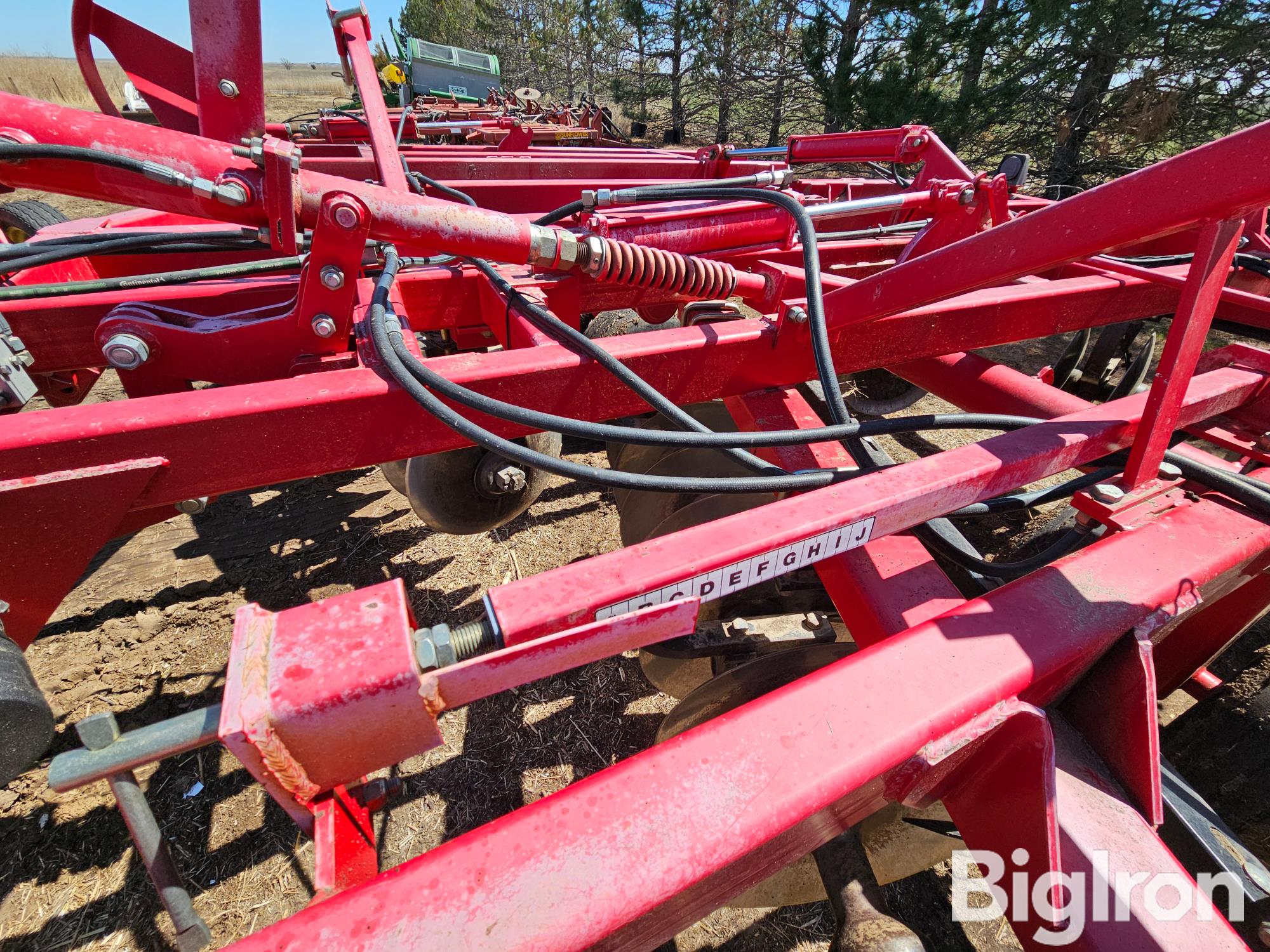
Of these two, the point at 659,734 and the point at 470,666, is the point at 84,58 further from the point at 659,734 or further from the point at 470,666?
the point at 659,734

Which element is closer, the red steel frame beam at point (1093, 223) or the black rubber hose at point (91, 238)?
the red steel frame beam at point (1093, 223)

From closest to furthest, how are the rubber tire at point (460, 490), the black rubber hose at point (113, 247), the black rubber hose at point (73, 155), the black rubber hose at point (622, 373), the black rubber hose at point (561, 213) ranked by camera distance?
the black rubber hose at point (73, 155)
the black rubber hose at point (622, 373)
the black rubber hose at point (113, 247)
the black rubber hose at point (561, 213)
the rubber tire at point (460, 490)

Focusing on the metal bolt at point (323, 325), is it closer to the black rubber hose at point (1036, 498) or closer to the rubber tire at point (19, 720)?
the rubber tire at point (19, 720)

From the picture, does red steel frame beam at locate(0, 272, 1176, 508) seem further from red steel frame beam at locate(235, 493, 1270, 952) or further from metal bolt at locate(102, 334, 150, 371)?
red steel frame beam at locate(235, 493, 1270, 952)

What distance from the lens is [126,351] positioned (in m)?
1.25

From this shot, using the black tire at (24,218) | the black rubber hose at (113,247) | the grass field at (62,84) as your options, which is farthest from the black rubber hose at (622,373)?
the grass field at (62,84)

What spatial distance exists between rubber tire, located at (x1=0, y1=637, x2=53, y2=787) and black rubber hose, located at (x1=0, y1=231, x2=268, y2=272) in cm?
129

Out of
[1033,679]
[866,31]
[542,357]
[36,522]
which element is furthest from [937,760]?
[866,31]

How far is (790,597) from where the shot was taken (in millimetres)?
1681

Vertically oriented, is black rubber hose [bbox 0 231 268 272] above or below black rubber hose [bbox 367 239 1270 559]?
above

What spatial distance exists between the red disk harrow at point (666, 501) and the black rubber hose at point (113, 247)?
19mm

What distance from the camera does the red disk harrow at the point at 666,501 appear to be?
0.69 m

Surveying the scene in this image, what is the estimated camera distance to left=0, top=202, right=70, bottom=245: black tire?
8.27 feet

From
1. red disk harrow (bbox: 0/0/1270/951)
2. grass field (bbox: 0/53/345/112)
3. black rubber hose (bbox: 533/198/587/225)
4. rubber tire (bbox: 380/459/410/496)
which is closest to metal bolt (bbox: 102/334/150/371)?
red disk harrow (bbox: 0/0/1270/951)
